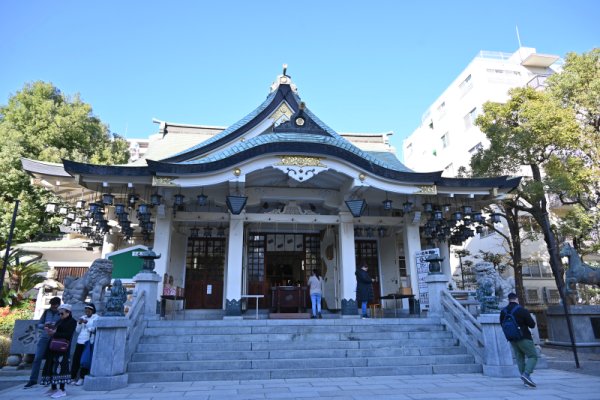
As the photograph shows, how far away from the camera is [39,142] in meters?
21.3

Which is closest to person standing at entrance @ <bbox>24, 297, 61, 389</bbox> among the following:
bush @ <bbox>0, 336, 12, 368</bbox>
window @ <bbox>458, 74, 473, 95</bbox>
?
bush @ <bbox>0, 336, 12, 368</bbox>

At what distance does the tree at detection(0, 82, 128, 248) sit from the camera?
1972 cm

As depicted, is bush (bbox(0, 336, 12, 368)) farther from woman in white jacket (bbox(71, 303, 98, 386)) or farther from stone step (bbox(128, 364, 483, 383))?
stone step (bbox(128, 364, 483, 383))

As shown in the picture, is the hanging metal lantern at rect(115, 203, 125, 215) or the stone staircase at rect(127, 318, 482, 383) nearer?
the stone staircase at rect(127, 318, 482, 383)

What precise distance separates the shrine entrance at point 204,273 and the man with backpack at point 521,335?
10305 millimetres

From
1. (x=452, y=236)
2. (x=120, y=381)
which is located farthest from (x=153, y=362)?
(x=452, y=236)

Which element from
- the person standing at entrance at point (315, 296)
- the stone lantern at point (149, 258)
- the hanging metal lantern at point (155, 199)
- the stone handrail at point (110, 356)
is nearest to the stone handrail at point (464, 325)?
the person standing at entrance at point (315, 296)

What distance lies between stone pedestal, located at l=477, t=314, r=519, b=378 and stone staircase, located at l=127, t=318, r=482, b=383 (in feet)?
1.29

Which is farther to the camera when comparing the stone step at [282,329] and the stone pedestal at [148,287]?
the stone pedestal at [148,287]

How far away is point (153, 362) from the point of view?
24.9ft

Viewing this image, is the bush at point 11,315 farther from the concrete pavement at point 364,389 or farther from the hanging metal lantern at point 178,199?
the concrete pavement at point 364,389

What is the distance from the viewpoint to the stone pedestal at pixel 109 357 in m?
6.67

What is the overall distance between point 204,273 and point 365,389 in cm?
970

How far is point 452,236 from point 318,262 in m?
5.51
